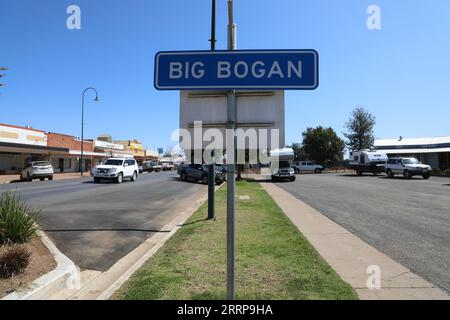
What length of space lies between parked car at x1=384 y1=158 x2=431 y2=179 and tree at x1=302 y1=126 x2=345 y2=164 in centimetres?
3264

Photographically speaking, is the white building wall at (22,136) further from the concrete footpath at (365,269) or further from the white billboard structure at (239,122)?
the white billboard structure at (239,122)

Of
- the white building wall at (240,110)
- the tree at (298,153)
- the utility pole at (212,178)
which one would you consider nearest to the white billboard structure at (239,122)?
the white building wall at (240,110)

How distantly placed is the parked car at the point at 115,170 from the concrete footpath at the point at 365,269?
21393 mm

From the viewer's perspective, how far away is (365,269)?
20.1 feet

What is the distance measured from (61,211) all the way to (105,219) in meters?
2.28

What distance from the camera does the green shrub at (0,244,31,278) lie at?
528 centimetres

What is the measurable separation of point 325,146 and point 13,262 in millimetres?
67639

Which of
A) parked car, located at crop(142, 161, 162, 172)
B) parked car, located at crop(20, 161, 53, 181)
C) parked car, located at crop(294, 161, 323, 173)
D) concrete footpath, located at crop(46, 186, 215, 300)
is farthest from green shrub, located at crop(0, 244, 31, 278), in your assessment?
parked car, located at crop(142, 161, 162, 172)

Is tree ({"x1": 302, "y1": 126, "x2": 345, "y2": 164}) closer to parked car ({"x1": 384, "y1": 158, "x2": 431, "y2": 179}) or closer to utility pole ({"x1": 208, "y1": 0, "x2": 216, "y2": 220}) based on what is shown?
parked car ({"x1": 384, "y1": 158, "x2": 431, "y2": 179})

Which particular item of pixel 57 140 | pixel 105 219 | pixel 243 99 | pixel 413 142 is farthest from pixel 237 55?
pixel 413 142

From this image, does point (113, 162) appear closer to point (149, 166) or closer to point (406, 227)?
point (406, 227)

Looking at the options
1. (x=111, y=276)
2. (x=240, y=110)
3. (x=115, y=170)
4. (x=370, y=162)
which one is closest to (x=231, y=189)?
(x=240, y=110)

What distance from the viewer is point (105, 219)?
1100 cm
